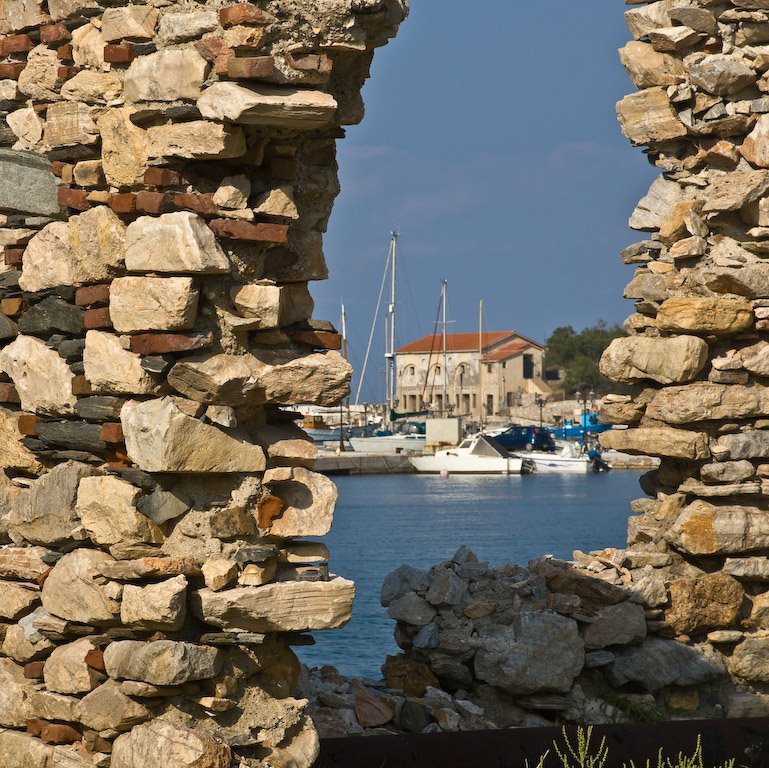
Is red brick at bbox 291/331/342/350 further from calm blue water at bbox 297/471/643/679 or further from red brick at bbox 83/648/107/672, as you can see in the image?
calm blue water at bbox 297/471/643/679

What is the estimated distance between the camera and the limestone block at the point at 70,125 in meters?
5.19

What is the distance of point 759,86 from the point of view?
7.73 m

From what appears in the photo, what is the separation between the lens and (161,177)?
4902mm

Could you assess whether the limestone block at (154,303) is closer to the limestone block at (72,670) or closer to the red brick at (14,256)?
the red brick at (14,256)

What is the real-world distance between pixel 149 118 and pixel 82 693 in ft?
7.68

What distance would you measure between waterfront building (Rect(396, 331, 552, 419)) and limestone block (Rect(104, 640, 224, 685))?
7493cm

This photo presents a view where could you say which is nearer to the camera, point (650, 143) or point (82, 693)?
point (82, 693)

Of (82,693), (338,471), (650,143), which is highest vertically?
(650,143)

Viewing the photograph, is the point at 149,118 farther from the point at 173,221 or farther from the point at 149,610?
the point at 149,610

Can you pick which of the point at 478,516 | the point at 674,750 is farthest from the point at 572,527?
the point at 674,750

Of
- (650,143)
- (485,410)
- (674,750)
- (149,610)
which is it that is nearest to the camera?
(149,610)

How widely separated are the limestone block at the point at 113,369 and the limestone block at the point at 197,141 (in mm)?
773

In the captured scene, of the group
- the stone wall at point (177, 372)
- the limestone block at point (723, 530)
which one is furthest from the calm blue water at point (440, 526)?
the stone wall at point (177, 372)

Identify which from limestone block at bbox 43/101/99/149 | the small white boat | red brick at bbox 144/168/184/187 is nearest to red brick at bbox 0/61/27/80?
limestone block at bbox 43/101/99/149
